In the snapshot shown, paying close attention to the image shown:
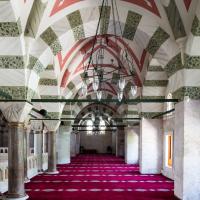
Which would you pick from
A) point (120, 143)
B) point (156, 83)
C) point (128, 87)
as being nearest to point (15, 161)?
point (156, 83)

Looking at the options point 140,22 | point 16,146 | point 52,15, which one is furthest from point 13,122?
point 140,22

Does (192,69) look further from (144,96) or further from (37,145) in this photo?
(37,145)

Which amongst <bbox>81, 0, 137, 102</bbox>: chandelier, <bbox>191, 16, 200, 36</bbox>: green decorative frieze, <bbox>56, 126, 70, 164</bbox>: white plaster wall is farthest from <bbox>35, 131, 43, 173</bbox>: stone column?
<bbox>191, 16, 200, 36</bbox>: green decorative frieze

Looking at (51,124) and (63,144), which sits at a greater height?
(51,124)

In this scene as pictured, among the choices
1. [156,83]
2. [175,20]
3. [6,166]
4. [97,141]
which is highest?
[175,20]

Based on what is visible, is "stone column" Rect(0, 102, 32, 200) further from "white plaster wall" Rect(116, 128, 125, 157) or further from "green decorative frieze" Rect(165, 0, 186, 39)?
"white plaster wall" Rect(116, 128, 125, 157)

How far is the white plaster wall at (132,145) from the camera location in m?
19.2

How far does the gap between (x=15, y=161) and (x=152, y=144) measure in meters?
6.72

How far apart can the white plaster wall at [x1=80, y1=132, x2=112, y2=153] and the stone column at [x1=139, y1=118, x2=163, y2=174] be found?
18.8 meters

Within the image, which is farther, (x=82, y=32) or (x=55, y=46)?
(x=82, y=32)

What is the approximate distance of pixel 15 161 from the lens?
7.73 meters

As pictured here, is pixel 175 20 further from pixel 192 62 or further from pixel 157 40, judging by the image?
pixel 157 40

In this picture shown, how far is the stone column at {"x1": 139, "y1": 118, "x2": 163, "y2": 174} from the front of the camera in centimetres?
1301

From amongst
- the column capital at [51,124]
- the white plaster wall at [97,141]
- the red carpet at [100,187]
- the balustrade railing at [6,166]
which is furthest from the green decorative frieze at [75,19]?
the white plaster wall at [97,141]
